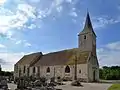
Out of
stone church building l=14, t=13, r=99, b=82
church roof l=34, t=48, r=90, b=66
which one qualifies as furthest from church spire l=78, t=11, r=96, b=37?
church roof l=34, t=48, r=90, b=66

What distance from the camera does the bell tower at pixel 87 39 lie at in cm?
5503

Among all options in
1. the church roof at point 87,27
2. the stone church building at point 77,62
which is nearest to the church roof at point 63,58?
the stone church building at point 77,62

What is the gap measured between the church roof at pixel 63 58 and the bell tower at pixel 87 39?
5.64 ft

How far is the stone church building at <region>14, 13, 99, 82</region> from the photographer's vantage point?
168ft

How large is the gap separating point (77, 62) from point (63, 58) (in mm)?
6583

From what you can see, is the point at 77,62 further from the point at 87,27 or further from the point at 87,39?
the point at 87,27

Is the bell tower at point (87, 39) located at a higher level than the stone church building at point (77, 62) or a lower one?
higher

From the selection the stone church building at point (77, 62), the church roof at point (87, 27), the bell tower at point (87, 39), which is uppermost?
the church roof at point (87, 27)

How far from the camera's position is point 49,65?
6050cm

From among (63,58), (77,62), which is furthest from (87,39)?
(63,58)

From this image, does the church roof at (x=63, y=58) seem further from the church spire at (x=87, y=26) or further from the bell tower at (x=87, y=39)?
the church spire at (x=87, y=26)

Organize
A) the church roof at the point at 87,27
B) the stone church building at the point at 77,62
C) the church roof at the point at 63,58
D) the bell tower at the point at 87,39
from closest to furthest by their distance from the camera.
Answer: the stone church building at the point at 77,62, the church roof at the point at 63,58, the bell tower at the point at 87,39, the church roof at the point at 87,27

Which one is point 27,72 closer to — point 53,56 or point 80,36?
point 53,56

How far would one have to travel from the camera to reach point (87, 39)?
2201 inches
